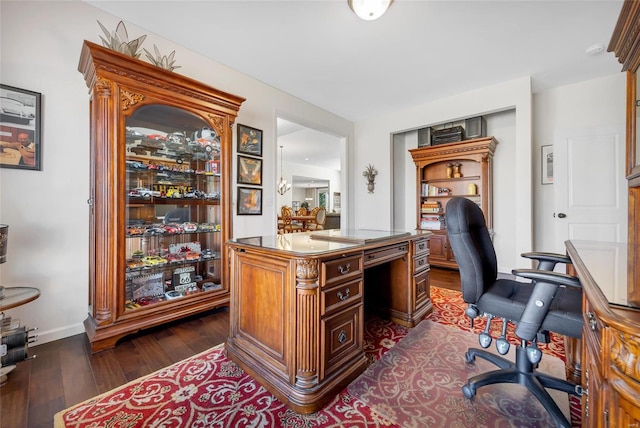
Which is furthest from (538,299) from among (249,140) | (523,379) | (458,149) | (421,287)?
(458,149)

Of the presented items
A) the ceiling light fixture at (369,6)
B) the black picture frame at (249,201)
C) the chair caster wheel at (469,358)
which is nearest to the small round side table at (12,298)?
the black picture frame at (249,201)

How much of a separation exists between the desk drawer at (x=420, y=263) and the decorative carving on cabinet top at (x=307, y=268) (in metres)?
1.26

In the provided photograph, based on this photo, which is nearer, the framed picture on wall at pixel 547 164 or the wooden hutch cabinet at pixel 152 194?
the wooden hutch cabinet at pixel 152 194

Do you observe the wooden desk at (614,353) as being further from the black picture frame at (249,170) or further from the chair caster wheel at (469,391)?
the black picture frame at (249,170)

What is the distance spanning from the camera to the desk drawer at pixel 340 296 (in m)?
1.38

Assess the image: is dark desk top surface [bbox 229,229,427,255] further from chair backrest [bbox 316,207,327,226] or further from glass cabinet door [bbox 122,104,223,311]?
chair backrest [bbox 316,207,327,226]

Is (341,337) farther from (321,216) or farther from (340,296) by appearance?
(321,216)

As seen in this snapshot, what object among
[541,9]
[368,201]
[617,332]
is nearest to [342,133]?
[368,201]

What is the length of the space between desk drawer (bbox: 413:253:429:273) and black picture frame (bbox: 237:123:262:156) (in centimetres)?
239

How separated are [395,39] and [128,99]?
101 inches

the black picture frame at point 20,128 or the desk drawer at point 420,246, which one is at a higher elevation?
the black picture frame at point 20,128

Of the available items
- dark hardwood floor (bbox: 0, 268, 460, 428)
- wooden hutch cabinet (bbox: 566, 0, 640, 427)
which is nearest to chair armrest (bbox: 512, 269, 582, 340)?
wooden hutch cabinet (bbox: 566, 0, 640, 427)

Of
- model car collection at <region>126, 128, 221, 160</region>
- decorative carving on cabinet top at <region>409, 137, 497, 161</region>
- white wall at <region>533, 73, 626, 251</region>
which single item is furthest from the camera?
decorative carving on cabinet top at <region>409, 137, 497, 161</region>

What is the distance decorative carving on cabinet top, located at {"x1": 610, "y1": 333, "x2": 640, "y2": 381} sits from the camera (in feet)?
1.72
